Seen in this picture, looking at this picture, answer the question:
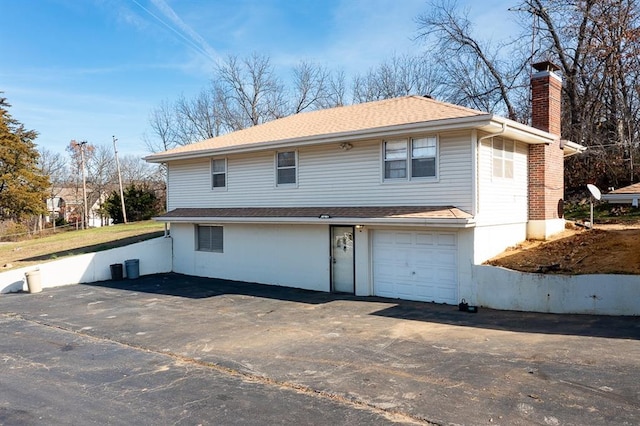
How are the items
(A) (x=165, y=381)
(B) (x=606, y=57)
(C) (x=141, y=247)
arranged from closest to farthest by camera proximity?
(A) (x=165, y=381) → (C) (x=141, y=247) → (B) (x=606, y=57)

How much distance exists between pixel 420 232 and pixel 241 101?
119 feet

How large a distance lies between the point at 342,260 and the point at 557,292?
6.17 meters

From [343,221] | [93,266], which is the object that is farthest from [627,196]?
[93,266]

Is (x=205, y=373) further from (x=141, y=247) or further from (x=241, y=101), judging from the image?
(x=241, y=101)

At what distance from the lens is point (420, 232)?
42.5 ft

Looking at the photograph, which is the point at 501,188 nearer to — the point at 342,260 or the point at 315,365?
the point at 342,260

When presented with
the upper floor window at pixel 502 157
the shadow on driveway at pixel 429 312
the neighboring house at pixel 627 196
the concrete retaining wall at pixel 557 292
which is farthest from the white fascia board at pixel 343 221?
the neighboring house at pixel 627 196

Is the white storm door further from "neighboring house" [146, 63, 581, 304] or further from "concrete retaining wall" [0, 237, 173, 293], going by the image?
"concrete retaining wall" [0, 237, 173, 293]

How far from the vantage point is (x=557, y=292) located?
10922 mm

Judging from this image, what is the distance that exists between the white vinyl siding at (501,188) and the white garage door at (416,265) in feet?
4.56

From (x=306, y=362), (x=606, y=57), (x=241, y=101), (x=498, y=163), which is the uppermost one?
(x=241, y=101)

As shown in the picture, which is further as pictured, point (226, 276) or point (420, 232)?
point (226, 276)

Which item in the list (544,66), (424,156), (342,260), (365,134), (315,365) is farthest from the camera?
(544,66)

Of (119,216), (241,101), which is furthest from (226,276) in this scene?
(241,101)
